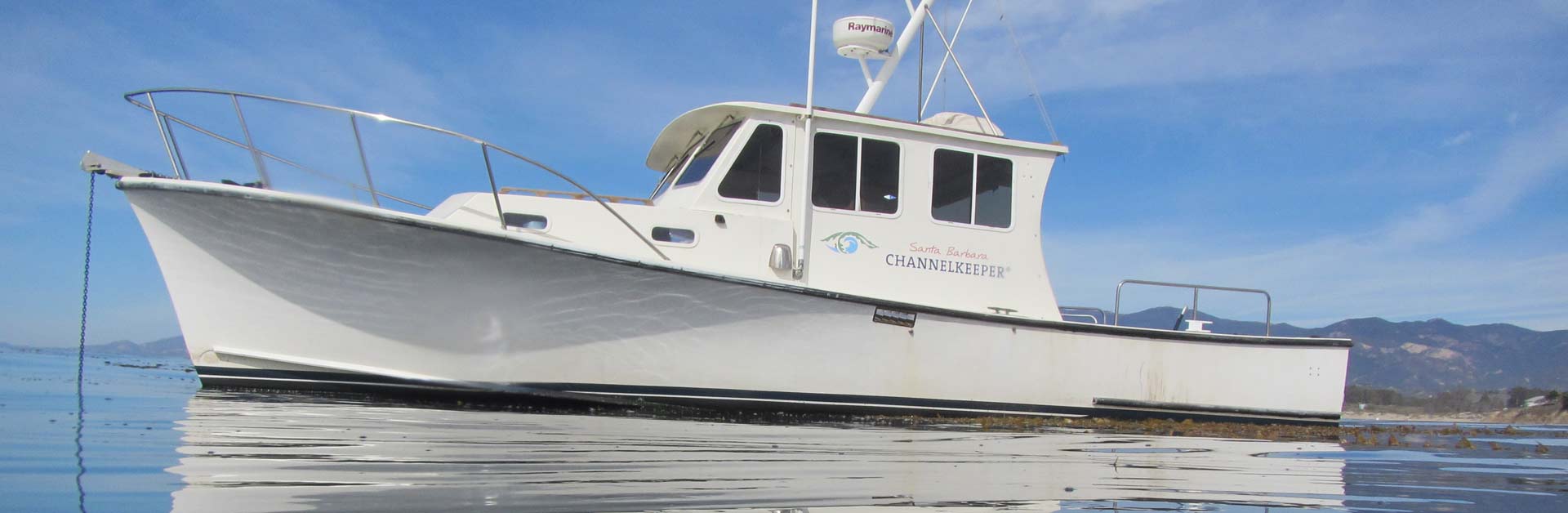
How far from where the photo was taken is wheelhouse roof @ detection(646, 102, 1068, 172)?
261 inches

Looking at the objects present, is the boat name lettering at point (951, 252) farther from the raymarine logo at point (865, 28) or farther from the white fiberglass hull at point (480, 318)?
the raymarine logo at point (865, 28)

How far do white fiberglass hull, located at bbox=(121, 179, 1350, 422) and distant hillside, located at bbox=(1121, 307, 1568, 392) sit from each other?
43.3 m

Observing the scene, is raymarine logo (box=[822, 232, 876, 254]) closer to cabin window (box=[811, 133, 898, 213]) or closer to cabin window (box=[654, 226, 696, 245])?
cabin window (box=[811, 133, 898, 213])

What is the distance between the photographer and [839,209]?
22.0 feet

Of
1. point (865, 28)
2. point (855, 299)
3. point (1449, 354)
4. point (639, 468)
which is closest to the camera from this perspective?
point (639, 468)

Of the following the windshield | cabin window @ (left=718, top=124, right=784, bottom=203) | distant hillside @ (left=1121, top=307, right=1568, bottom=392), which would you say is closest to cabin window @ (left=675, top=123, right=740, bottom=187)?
the windshield

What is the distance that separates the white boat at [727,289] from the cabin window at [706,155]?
27 millimetres

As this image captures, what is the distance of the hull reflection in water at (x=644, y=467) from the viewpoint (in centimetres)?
229

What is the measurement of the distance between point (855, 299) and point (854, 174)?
104cm

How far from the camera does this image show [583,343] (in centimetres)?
580

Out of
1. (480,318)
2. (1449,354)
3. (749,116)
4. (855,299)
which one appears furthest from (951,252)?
(1449,354)

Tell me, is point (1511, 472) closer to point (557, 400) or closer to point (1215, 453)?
point (1215, 453)

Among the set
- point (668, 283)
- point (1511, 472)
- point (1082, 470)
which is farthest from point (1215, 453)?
point (668, 283)

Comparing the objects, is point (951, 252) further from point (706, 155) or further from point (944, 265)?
point (706, 155)
